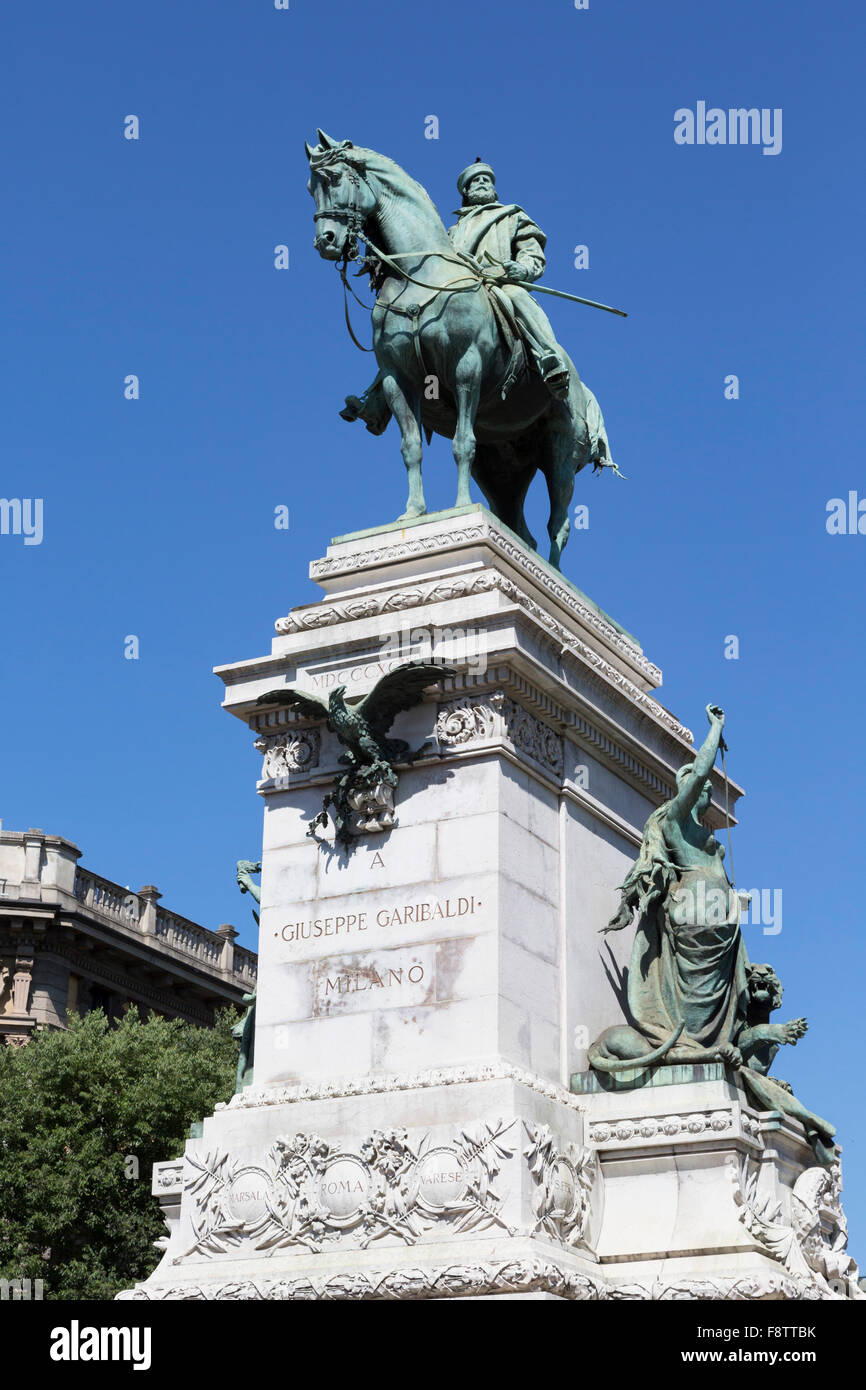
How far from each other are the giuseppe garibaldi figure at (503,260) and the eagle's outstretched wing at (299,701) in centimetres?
422

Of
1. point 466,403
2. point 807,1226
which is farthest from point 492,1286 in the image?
point 466,403

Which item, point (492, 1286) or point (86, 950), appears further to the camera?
point (86, 950)

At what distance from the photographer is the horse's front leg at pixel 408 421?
22.1 m

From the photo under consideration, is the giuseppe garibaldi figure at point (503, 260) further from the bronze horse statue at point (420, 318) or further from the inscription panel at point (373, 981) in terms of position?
the inscription panel at point (373, 981)

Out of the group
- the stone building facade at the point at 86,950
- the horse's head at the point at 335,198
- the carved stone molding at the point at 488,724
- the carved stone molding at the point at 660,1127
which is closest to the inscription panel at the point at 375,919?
the carved stone molding at the point at 488,724

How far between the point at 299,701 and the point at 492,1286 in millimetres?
6187

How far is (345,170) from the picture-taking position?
72.5 ft

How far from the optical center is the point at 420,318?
71.8 feet

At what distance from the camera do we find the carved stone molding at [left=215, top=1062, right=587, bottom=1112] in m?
17.9

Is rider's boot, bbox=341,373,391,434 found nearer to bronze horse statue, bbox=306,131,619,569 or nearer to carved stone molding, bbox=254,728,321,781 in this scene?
bronze horse statue, bbox=306,131,619,569

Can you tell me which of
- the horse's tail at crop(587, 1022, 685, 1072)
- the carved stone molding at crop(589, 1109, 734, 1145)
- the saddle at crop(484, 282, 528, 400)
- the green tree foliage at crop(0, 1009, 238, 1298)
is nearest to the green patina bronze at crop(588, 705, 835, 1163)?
the horse's tail at crop(587, 1022, 685, 1072)

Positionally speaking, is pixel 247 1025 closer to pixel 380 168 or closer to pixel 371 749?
pixel 371 749

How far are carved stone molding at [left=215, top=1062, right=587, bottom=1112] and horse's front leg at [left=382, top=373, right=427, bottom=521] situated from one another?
6.64 m
